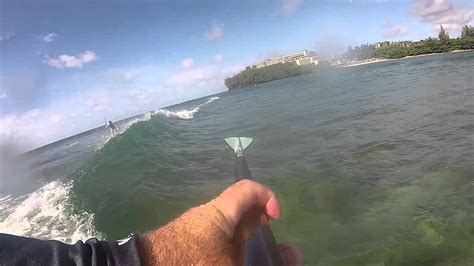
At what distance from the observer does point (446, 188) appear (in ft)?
26.3

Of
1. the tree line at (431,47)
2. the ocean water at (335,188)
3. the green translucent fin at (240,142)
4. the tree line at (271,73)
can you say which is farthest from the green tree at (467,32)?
the green translucent fin at (240,142)

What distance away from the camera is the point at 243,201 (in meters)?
1.35

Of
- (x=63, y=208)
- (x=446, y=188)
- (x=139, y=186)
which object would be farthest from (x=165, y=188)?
(x=446, y=188)

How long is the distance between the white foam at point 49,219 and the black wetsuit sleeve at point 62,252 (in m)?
8.75

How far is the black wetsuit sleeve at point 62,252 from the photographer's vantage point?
936 millimetres

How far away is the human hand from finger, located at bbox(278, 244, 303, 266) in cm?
40

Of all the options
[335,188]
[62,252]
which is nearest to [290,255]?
[62,252]

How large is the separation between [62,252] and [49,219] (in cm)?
1163

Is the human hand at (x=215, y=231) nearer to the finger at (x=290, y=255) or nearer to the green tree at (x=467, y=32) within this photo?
the finger at (x=290, y=255)

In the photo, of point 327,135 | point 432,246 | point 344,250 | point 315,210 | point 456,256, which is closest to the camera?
point 456,256

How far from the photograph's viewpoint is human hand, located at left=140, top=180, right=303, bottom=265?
113cm

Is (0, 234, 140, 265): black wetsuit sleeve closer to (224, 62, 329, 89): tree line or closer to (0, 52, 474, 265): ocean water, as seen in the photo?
(0, 52, 474, 265): ocean water

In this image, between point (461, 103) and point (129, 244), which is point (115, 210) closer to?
point (129, 244)

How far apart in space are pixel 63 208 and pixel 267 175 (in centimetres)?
679
